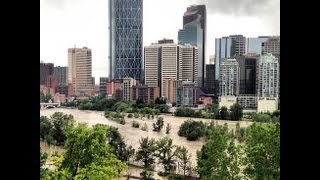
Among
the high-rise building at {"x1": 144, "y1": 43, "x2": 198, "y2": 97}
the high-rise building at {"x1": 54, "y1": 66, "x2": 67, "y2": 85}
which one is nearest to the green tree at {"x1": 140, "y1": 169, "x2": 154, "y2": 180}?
the high-rise building at {"x1": 144, "y1": 43, "x2": 198, "y2": 97}

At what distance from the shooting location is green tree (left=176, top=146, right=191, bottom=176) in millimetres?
5918

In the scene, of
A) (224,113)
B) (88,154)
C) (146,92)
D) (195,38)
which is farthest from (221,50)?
(88,154)

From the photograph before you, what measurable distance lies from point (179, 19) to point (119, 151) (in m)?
2.11

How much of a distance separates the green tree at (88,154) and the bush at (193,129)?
0.96 metres

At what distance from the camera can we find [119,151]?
20.1 ft

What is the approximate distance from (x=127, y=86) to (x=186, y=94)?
0.78m

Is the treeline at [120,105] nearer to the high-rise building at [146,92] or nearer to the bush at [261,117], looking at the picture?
the high-rise building at [146,92]

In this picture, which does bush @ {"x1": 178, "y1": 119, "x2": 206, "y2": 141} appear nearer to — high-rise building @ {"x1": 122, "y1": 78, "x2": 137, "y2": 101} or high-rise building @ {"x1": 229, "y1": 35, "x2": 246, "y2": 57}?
high-rise building @ {"x1": 122, "y1": 78, "x2": 137, "y2": 101}

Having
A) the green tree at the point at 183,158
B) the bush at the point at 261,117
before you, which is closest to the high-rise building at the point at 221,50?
the bush at the point at 261,117

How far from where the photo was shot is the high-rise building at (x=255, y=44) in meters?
5.17
